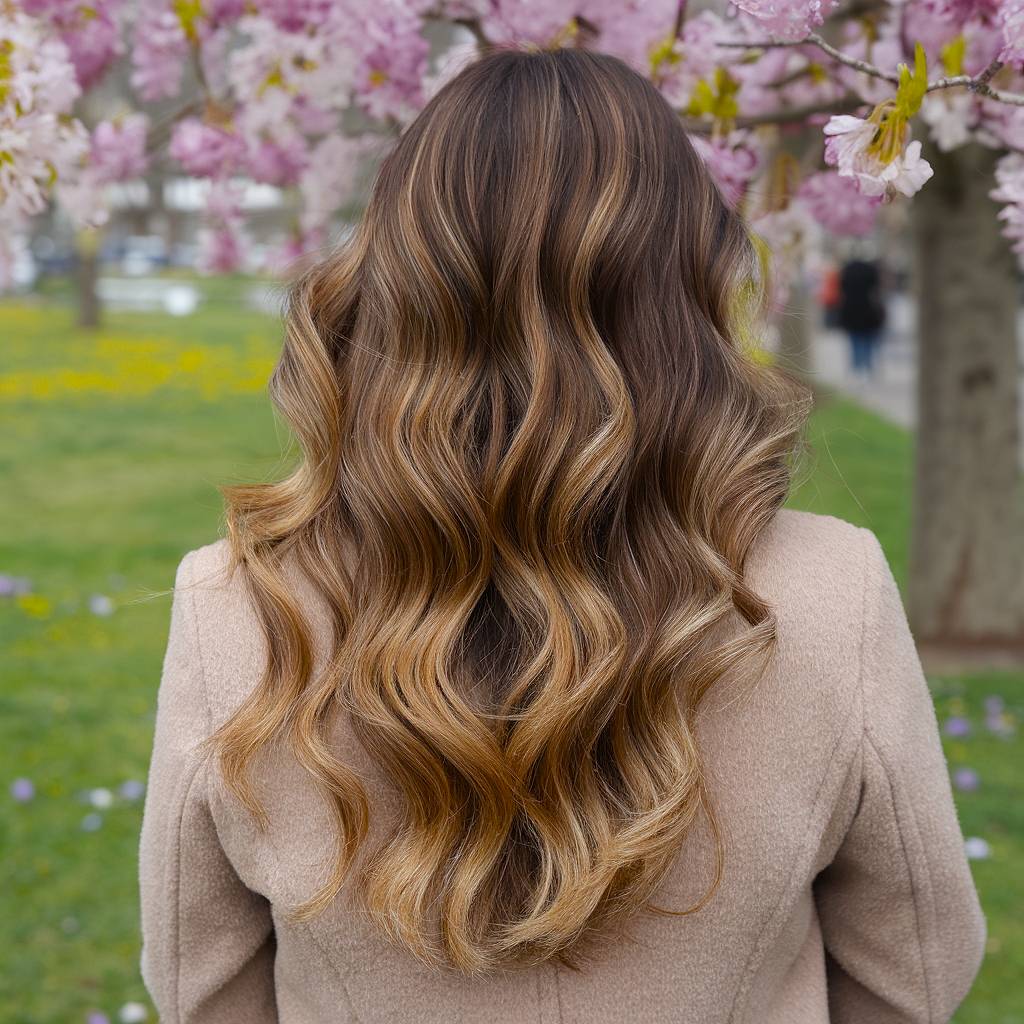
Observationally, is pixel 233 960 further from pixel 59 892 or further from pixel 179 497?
pixel 179 497

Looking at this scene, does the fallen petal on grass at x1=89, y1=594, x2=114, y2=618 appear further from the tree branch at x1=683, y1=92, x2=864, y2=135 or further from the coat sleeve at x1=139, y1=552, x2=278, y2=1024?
the coat sleeve at x1=139, y1=552, x2=278, y2=1024

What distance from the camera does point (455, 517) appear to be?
3.63 ft

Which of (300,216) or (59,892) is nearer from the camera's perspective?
(300,216)

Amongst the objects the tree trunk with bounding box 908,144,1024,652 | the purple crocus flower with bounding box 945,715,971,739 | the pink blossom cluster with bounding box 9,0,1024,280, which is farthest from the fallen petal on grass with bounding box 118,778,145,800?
the tree trunk with bounding box 908,144,1024,652

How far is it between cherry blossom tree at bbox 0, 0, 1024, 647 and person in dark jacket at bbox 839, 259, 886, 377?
9793 millimetres

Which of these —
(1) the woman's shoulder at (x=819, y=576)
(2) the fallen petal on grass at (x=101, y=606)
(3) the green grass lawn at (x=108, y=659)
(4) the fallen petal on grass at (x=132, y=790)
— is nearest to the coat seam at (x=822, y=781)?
(1) the woman's shoulder at (x=819, y=576)

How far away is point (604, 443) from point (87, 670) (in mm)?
4301

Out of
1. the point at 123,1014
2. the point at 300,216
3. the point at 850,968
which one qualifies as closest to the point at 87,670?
the point at 123,1014

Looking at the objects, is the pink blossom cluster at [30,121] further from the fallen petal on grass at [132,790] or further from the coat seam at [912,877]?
the fallen petal on grass at [132,790]

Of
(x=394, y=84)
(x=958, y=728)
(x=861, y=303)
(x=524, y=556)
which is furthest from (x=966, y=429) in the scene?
(x=861, y=303)

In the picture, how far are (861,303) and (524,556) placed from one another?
12.5 metres

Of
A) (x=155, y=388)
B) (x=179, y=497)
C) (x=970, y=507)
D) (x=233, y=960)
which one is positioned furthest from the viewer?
(x=155, y=388)

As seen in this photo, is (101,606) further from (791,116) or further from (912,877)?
(912,877)

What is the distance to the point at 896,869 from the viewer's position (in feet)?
4.04
